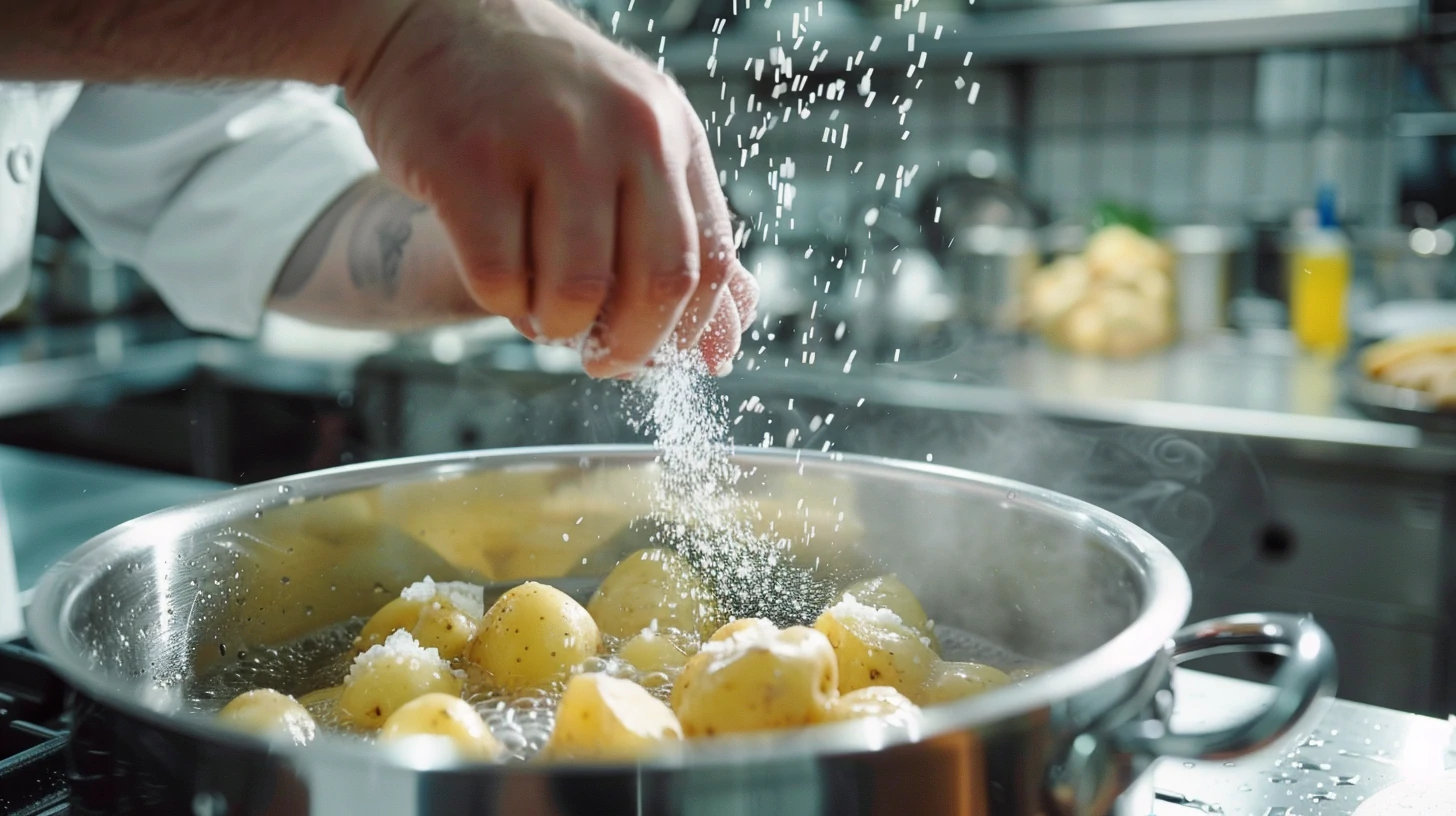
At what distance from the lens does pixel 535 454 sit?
0.83 meters

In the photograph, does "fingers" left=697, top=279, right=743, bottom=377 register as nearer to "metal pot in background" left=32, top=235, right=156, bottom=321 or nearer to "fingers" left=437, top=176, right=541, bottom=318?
"fingers" left=437, top=176, right=541, bottom=318

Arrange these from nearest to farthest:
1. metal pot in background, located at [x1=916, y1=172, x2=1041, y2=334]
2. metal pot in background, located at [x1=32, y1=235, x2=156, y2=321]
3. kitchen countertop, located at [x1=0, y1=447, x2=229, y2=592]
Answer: kitchen countertop, located at [x1=0, y1=447, x2=229, y2=592] → metal pot in background, located at [x1=916, y1=172, x2=1041, y2=334] → metal pot in background, located at [x1=32, y1=235, x2=156, y2=321]

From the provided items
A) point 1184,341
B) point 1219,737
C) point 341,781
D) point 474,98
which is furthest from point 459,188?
point 1184,341

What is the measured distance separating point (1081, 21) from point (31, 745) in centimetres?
212

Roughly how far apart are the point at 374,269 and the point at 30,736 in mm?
655

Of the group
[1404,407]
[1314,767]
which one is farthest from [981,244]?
[1314,767]

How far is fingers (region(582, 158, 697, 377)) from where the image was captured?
546mm

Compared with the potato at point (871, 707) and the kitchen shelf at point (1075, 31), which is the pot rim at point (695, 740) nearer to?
the potato at point (871, 707)

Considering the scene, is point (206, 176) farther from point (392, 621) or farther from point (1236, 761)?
point (1236, 761)

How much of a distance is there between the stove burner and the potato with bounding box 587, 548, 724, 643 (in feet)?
1.08

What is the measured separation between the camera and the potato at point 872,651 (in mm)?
657

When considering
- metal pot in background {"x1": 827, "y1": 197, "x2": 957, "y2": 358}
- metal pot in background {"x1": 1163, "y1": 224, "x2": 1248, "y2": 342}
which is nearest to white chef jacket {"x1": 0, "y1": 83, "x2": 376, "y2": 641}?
metal pot in background {"x1": 827, "y1": 197, "x2": 957, "y2": 358}

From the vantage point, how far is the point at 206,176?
4.47ft

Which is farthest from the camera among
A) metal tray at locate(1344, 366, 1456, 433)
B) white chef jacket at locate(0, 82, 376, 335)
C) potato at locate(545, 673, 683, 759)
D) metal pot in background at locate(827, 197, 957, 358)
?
metal pot in background at locate(827, 197, 957, 358)
